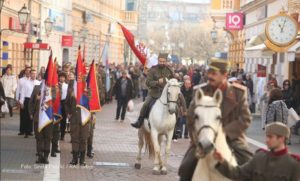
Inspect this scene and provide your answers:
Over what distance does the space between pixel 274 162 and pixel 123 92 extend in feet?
74.5

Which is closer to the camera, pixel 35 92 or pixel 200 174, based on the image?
pixel 200 174

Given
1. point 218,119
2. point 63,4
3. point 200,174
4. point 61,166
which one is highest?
point 63,4

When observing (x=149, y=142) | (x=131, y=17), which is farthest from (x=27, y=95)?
(x=131, y=17)

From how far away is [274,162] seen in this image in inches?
307

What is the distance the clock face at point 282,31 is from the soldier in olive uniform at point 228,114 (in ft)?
46.1

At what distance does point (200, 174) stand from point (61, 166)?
28.7ft

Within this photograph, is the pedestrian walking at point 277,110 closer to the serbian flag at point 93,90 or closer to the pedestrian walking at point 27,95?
the serbian flag at point 93,90

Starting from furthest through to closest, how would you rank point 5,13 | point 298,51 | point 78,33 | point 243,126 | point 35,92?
point 78,33 → point 5,13 → point 298,51 → point 35,92 → point 243,126

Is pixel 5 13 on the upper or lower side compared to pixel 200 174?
upper

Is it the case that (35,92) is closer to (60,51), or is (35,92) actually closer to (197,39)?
(60,51)

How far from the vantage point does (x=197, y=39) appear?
397 ft

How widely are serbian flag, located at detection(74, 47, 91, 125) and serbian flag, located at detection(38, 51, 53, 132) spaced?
56 cm

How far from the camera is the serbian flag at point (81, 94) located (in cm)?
1675

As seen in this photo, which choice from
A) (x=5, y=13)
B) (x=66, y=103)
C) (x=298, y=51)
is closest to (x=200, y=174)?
(x=66, y=103)
